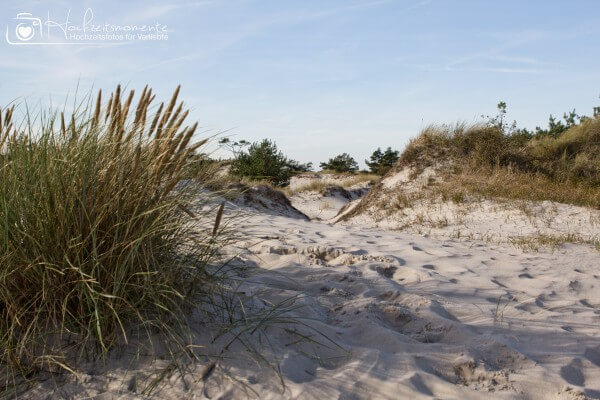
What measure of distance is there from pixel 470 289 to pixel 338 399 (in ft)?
7.31

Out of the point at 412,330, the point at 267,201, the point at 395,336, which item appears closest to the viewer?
the point at 395,336

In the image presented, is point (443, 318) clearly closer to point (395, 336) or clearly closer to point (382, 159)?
point (395, 336)

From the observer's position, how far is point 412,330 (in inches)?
127

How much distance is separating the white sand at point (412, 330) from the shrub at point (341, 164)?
24.7 meters

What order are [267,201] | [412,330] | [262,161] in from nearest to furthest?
[412,330], [267,201], [262,161]

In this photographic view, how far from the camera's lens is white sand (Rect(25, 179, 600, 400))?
2.46 m

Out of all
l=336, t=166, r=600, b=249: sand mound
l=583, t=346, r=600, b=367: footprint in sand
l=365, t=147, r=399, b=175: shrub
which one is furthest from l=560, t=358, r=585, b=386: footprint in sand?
l=365, t=147, r=399, b=175: shrub

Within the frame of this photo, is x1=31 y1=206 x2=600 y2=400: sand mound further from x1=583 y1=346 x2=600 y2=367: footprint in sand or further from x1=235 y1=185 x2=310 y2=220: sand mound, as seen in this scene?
x1=235 y1=185 x2=310 y2=220: sand mound

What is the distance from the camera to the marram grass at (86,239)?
2.49 metres

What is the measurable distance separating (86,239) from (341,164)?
28.4 meters

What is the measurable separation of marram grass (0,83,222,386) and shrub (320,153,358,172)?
27.4m

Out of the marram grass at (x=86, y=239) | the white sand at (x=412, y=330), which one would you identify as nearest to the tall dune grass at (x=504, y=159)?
the white sand at (x=412, y=330)

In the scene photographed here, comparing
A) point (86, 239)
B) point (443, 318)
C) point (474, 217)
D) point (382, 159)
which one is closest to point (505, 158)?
point (474, 217)

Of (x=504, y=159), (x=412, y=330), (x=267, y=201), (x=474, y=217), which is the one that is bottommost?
(x=412, y=330)
